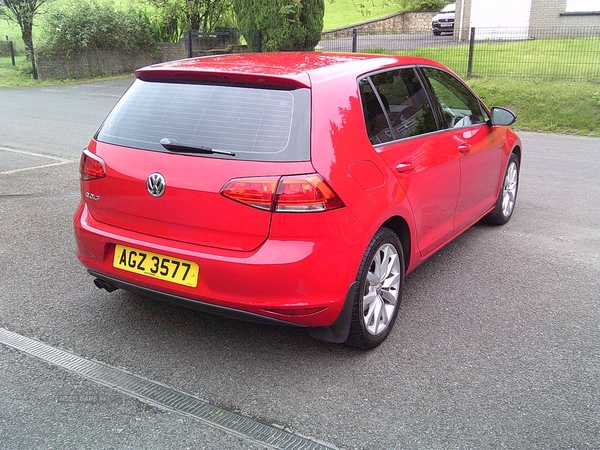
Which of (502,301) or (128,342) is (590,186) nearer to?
(502,301)

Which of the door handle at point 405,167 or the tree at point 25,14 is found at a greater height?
the tree at point 25,14

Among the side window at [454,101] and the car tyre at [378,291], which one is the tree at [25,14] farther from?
the car tyre at [378,291]

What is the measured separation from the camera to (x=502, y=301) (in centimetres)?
436

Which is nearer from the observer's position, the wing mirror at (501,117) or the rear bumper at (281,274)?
the rear bumper at (281,274)

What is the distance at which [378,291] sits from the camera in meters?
3.68

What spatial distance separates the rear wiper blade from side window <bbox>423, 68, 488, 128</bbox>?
2.05 metres

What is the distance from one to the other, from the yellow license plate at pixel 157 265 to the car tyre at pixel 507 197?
3.61 metres

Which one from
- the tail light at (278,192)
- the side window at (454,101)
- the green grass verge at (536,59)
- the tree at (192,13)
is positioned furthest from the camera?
the tree at (192,13)

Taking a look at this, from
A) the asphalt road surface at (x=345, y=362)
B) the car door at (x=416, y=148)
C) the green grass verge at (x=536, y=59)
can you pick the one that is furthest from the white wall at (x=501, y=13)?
the car door at (x=416, y=148)

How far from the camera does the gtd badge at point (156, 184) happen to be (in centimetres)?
329

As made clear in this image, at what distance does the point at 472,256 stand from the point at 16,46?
32.3 metres

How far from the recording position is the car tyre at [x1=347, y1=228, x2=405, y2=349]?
3449 mm

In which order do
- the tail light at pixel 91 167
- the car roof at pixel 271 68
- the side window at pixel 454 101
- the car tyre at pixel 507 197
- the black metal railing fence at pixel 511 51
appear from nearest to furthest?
the car roof at pixel 271 68 < the tail light at pixel 91 167 < the side window at pixel 454 101 < the car tyre at pixel 507 197 < the black metal railing fence at pixel 511 51

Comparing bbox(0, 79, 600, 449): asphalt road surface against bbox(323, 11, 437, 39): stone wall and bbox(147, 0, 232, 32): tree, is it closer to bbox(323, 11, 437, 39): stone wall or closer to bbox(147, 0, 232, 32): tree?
bbox(147, 0, 232, 32): tree
